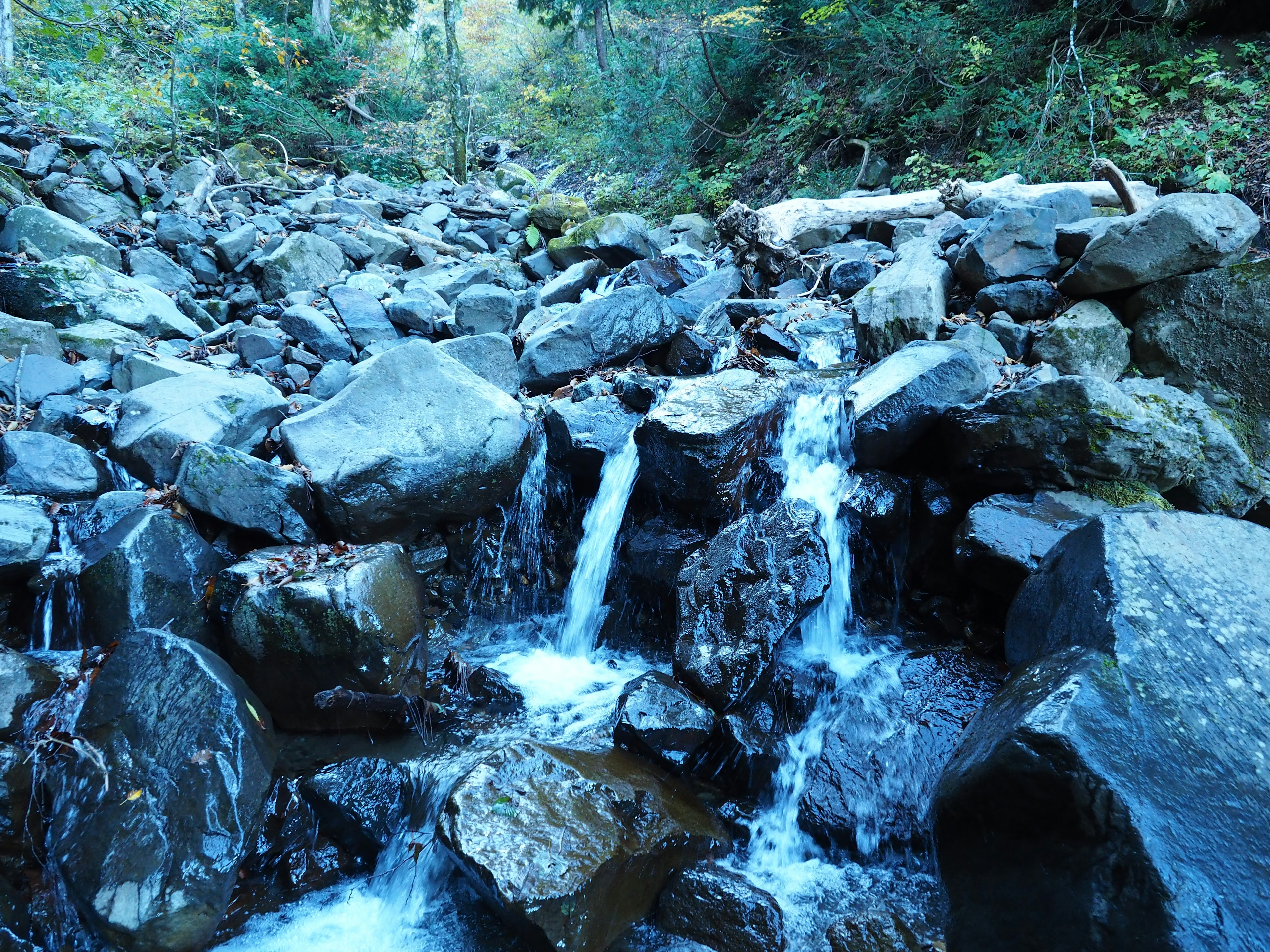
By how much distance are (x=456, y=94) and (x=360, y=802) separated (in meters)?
16.1

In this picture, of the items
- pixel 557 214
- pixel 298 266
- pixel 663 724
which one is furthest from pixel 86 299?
pixel 557 214

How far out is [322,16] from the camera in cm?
1622

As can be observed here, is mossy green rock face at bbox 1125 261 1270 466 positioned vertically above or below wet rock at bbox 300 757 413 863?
above

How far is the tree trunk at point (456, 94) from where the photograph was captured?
14555mm

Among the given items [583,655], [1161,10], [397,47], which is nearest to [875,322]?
[583,655]

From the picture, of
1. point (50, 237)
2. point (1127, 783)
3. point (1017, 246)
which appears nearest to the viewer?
point (1127, 783)

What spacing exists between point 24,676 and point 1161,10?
13.1m

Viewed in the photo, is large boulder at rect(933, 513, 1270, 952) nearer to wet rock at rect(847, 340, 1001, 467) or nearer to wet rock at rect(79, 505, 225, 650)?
wet rock at rect(847, 340, 1001, 467)

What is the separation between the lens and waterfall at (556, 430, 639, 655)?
191 inches

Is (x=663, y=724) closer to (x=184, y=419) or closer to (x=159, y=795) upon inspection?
(x=159, y=795)

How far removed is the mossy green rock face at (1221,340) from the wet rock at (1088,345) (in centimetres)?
23

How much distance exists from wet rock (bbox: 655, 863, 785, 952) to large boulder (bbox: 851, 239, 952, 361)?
13.7 ft

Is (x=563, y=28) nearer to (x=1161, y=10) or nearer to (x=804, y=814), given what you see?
(x=1161, y=10)

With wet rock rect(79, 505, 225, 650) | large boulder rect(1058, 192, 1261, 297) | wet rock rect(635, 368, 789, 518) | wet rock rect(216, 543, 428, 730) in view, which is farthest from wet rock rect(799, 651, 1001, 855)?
wet rock rect(79, 505, 225, 650)
